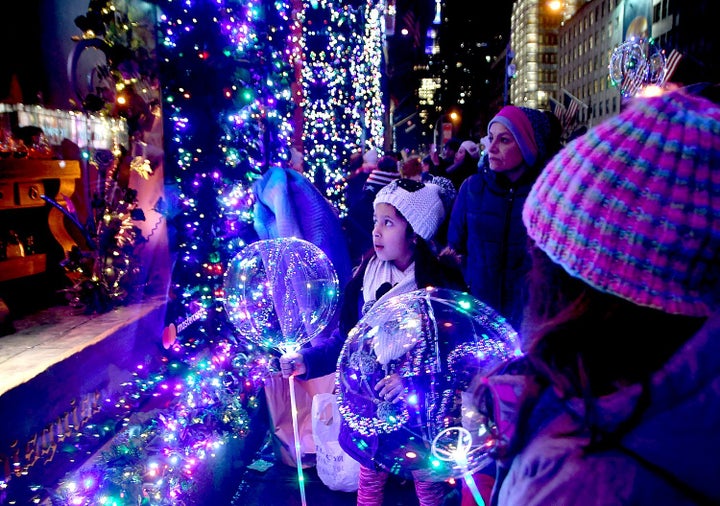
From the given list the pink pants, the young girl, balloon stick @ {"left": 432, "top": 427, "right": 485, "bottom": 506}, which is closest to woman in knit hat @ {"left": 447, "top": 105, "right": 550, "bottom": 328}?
the young girl

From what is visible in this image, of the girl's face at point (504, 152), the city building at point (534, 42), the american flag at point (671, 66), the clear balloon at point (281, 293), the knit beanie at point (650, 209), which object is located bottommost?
the clear balloon at point (281, 293)

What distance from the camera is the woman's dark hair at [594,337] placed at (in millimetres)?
981

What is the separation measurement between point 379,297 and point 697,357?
2.09 m

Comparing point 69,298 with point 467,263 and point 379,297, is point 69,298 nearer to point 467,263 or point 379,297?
point 379,297

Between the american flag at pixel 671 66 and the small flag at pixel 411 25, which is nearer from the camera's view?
the american flag at pixel 671 66

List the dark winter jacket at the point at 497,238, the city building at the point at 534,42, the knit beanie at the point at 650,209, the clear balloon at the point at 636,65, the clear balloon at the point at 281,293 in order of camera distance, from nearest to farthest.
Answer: the knit beanie at the point at 650,209
the clear balloon at the point at 281,293
the dark winter jacket at the point at 497,238
the clear balloon at the point at 636,65
the city building at the point at 534,42

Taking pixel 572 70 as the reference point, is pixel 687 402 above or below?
below

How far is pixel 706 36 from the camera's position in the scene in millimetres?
15031

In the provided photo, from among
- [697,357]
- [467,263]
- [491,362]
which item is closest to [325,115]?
[467,263]

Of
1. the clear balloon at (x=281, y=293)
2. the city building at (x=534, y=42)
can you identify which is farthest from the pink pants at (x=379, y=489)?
the city building at (x=534, y=42)

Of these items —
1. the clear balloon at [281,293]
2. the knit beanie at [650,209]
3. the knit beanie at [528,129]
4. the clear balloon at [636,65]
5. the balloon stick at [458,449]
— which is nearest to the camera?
the knit beanie at [650,209]

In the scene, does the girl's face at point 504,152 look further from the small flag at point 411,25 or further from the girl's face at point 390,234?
the small flag at point 411,25

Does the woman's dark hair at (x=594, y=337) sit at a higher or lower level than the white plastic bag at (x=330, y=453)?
higher

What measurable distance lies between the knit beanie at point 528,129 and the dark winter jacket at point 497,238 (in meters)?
0.15
